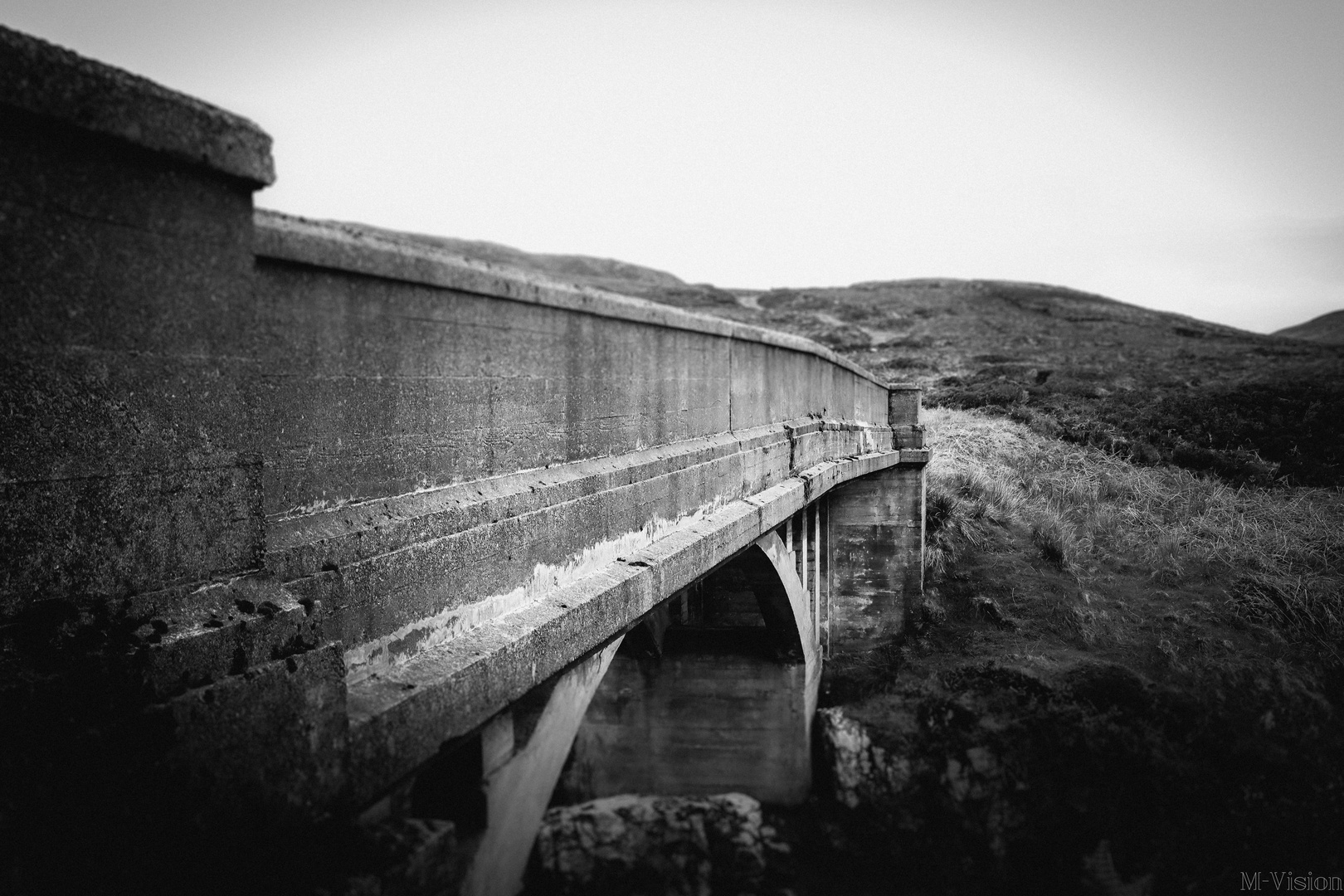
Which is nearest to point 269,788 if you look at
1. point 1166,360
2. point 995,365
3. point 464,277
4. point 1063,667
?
point 464,277

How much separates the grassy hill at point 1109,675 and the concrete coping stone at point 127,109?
7939 mm

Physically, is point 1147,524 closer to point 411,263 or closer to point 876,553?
point 876,553

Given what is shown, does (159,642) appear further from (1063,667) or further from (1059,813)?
(1063,667)

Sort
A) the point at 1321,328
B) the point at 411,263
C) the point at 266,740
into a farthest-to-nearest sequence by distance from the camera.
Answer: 1. the point at 1321,328
2. the point at 411,263
3. the point at 266,740

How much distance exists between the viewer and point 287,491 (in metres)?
2.09

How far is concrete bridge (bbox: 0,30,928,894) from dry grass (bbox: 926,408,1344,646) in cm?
1051

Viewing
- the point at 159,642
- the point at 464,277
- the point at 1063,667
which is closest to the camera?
the point at 159,642

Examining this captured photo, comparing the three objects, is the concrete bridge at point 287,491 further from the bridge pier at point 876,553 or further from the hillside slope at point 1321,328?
the hillside slope at point 1321,328

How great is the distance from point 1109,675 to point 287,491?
10.5 m

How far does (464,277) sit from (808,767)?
31.8 ft

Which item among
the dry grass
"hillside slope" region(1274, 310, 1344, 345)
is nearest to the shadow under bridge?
the dry grass

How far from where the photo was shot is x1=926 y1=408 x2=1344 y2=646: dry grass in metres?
11.4

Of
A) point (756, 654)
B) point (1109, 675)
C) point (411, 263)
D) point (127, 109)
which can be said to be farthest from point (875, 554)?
point (127, 109)

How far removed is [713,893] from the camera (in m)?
9.48
